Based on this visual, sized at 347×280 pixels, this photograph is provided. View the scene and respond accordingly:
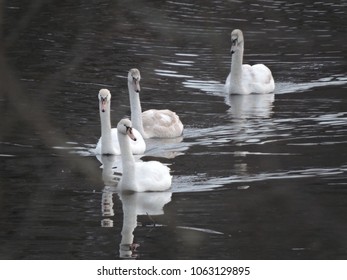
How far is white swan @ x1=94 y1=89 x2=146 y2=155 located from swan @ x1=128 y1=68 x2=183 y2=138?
84 centimetres

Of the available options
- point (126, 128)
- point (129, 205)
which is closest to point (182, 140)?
point (126, 128)

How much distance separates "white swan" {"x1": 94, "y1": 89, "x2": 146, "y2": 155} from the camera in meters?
15.3

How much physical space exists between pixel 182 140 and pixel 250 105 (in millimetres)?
3683

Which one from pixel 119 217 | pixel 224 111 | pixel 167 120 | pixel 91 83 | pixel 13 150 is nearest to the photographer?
pixel 119 217

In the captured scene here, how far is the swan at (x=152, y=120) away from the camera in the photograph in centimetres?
1664

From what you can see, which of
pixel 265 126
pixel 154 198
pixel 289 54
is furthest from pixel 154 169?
pixel 289 54

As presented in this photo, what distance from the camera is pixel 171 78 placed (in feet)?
70.5

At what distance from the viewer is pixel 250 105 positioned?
19906 mm

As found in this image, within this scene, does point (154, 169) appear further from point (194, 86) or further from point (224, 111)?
point (194, 86)

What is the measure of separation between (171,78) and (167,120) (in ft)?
16.1

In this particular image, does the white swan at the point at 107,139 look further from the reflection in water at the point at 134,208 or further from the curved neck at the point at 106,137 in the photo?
the reflection in water at the point at 134,208

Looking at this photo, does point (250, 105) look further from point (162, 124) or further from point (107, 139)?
point (107, 139)

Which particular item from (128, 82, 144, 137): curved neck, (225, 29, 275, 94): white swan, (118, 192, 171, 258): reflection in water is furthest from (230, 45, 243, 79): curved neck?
(118, 192, 171, 258): reflection in water

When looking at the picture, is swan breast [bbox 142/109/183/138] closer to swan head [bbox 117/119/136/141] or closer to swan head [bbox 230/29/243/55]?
swan head [bbox 117/119/136/141]
